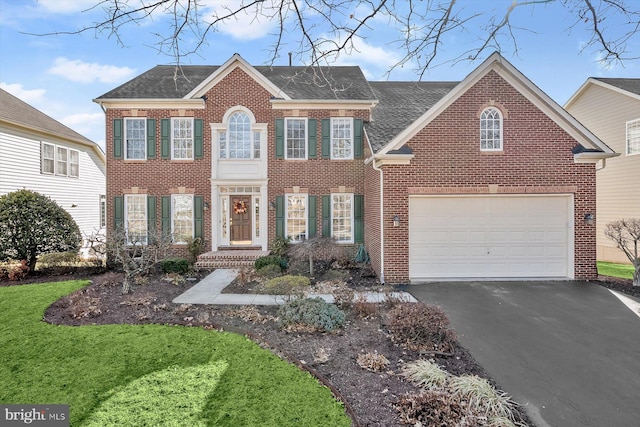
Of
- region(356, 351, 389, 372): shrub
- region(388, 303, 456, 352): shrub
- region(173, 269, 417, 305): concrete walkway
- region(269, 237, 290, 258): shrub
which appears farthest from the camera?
region(269, 237, 290, 258): shrub

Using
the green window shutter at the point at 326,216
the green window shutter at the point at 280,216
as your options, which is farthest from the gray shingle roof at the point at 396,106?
the green window shutter at the point at 280,216

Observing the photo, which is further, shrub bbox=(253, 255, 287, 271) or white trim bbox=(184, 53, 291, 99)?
white trim bbox=(184, 53, 291, 99)

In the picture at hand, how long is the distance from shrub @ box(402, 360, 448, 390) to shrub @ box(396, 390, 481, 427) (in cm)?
27

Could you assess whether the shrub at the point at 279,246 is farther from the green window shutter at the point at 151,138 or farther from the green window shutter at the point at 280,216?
the green window shutter at the point at 151,138

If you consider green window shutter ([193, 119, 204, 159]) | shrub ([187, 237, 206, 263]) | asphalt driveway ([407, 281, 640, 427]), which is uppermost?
green window shutter ([193, 119, 204, 159])

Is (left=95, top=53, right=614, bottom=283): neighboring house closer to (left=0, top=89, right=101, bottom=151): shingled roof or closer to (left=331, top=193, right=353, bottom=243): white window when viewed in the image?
(left=331, top=193, right=353, bottom=243): white window

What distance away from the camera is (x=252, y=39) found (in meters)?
3.59

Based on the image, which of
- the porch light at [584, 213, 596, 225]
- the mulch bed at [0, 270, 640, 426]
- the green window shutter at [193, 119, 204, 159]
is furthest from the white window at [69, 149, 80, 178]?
the porch light at [584, 213, 596, 225]

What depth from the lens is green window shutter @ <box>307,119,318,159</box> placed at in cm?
1273

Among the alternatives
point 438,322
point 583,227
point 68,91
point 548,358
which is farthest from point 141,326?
point 583,227

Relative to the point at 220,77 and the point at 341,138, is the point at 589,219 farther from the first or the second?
the point at 220,77

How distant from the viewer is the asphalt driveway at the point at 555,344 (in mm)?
3791

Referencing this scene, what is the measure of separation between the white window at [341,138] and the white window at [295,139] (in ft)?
3.71

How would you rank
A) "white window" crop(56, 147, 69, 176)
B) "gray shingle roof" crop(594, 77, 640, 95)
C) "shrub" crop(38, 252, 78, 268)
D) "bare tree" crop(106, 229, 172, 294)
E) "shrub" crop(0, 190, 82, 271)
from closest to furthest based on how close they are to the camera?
"bare tree" crop(106, 229, 172, 294)
"shrub" crop(0, 190, 82, 271)
"shrub" crop(38, 252, 78, 268)
"gray shingle roof" crop(594, 77, 640, 95)
"white window" crop(56, 147, 69, 176)
